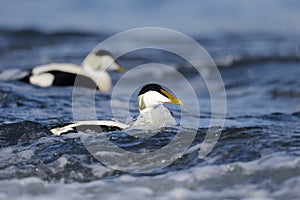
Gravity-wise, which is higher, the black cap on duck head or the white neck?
the white neck

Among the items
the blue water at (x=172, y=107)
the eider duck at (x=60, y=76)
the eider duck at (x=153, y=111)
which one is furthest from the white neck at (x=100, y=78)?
the eider duck at (x=153, y=111)

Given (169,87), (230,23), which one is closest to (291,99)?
(169,87)

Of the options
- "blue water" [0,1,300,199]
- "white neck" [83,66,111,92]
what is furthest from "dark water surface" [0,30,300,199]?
"white neck" [83,66,111,92]

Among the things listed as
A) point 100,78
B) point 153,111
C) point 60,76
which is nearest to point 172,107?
point 153,111

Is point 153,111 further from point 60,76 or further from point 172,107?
point 60,76

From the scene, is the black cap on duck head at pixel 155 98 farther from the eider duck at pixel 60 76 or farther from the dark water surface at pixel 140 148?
the eider duck at pixel 60 76

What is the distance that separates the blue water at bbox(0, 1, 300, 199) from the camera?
14.8 ft

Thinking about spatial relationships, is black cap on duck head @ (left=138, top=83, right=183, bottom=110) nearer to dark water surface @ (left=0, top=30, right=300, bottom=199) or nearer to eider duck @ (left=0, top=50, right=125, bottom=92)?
dark water surface @ (left=0, top=30, right=300, bottom=199)

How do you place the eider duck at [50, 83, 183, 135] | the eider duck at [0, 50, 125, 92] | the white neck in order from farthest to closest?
1. the white neck
2. the eider duck at [0, 50, 125, 92]
3. the eider duck at [50, 83, 183, 135]

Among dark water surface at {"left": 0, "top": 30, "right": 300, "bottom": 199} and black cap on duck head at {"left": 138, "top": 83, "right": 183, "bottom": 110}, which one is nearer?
Answer: dark water surface at {"left": 0, "top": 30, "right": 300, "bottom": 199}

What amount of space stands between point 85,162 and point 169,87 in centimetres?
481

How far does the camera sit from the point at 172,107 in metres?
7.20

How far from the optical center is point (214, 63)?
11.2 metres

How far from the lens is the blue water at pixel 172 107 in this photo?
4.50 meters
